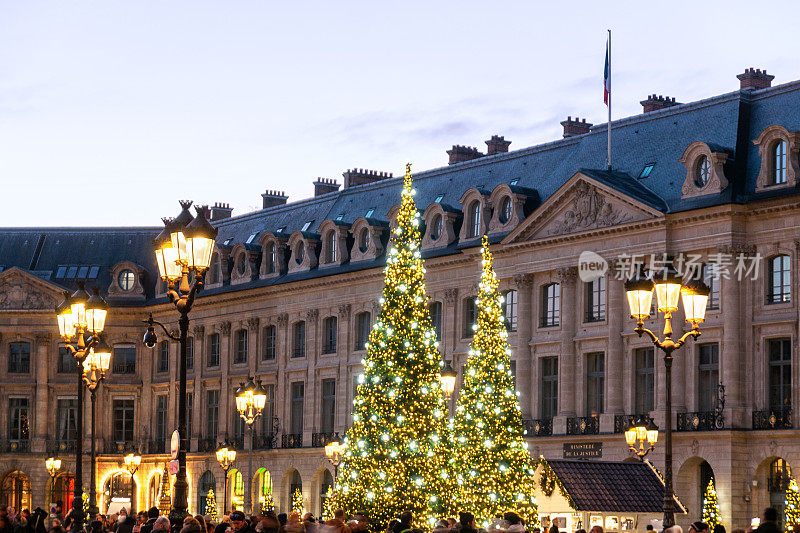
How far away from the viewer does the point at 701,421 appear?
5325 cm

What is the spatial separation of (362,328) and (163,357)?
1756cm

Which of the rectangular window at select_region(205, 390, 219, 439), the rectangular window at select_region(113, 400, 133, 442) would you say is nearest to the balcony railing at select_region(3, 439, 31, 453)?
the rectangular window at select_region(113, 400, 133, 442)

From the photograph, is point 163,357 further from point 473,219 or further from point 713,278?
point 713,278

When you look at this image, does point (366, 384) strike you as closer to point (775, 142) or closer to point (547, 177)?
point (775, 142)

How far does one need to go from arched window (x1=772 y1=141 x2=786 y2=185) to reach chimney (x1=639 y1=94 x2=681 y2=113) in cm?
1081

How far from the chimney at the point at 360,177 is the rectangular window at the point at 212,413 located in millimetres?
12146

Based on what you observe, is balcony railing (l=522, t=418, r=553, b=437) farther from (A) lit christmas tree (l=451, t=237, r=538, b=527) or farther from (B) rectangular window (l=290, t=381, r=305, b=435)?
(B) rectangular window (l=290, t=381, r=305, b=435)

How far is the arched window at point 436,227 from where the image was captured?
6694cm

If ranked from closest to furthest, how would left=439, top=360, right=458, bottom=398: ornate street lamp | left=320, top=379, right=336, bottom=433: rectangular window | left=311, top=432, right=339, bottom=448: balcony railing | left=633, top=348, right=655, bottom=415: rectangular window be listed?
left=439, top=360, right=458, bottom=398: ornate street lamp < left=633, top=348, right=655, bottom=415: rectangular window < left=311, top=432, right=339, bottom=448: balcony railing < left=320, top=379, right=336, bottom=433: rectangular window

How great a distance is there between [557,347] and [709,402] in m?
7.50

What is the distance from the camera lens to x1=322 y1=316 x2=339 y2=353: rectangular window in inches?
2876

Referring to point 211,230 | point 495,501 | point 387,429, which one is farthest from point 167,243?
point 495,501

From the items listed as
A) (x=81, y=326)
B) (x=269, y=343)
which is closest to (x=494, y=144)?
(x=269, y=343)

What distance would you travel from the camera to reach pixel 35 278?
8662 cm
